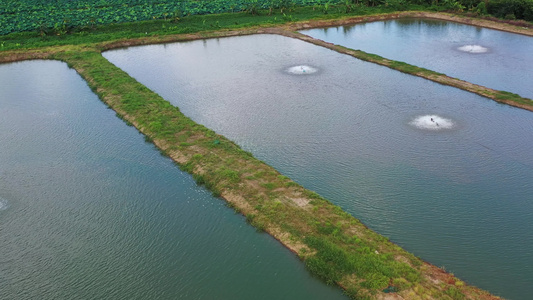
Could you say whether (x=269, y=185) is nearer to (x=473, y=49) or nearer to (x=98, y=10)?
(x=473, y=49)

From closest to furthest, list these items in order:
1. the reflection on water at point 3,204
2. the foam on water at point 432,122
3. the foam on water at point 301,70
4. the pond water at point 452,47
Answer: the reflection on water at point 3,204 → the foam on water at point 432,122 → the pond water at point 452,47 → the foam on water at point 301,70

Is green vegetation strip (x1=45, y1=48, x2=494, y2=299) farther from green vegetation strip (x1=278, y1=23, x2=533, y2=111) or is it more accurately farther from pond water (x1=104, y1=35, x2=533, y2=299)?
green vegetation strip (x1=278, y1=23, x2=533, y2=111)

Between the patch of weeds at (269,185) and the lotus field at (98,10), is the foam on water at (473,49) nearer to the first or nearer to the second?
the lotus field at (98,10)

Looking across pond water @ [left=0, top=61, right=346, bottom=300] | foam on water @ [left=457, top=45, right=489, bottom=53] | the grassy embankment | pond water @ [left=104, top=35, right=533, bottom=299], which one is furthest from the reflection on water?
foam on water @ [left=457, top=45, right=489, bottom=53]

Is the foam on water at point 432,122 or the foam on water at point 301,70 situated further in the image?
the foam on water at point 301,70

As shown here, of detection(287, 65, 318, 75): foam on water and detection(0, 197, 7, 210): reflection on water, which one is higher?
detection(287, 65, 318, 75): foam on water

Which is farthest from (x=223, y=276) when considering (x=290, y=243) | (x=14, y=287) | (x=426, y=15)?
(x=426, y=15)

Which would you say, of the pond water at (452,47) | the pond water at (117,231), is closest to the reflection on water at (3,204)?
the pond water at (117,231)
